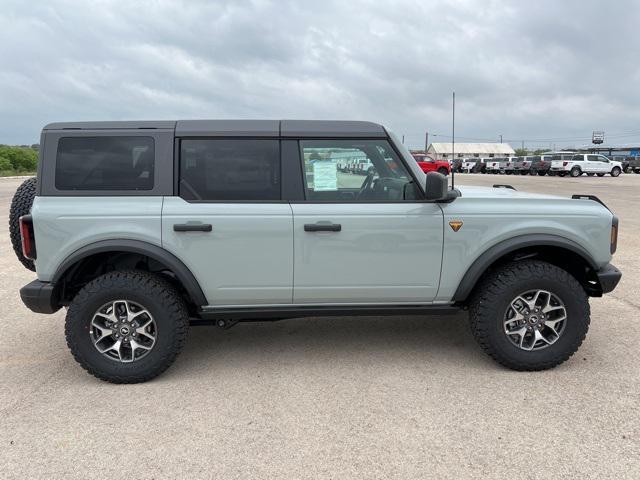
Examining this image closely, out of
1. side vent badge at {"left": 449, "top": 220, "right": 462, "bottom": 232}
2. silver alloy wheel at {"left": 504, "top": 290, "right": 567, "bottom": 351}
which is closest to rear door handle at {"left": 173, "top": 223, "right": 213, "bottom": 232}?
side vent badge at {"left": 449, "top": 220, "right": 462, "bottom": 232}

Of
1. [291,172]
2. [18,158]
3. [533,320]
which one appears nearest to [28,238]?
[291,172]

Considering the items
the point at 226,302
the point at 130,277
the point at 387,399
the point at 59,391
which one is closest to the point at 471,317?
the point at 387,399

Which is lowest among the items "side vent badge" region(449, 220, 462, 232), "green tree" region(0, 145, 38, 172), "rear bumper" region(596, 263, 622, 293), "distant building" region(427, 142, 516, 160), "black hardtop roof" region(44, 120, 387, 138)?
"rear bumper" region(596, 263, 622, 293)

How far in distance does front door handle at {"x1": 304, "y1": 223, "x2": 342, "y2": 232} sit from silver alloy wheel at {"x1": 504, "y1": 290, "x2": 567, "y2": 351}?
1377 millimetres

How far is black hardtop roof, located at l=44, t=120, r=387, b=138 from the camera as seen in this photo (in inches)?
133

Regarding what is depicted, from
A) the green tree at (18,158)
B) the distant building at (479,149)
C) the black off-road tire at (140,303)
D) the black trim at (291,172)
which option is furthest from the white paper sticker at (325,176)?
the distant building at (479,149)

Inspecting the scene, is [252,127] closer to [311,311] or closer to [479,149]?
[311,311]

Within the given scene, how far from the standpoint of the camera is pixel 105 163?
11.0ft

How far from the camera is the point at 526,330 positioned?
354cm

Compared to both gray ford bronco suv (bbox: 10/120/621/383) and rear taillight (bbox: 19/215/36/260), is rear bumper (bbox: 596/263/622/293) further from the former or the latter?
rear taillight (bbox: 19/215/36/260)

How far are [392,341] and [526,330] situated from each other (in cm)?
111

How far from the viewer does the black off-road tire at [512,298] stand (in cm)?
347

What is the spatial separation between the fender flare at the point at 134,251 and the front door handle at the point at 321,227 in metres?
0.87

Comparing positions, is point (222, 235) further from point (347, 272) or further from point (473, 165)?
point (473, 165)
